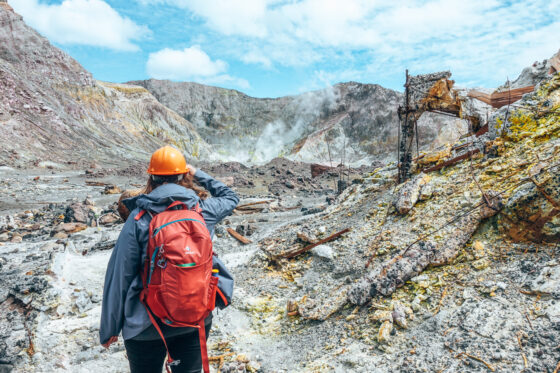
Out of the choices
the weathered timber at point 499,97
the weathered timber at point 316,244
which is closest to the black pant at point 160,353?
the weathered timber at point 316,244

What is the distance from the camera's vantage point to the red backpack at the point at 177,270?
65.8 inches

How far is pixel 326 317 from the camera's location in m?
3.42

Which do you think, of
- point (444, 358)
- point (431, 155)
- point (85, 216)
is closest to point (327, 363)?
point (444, 358)

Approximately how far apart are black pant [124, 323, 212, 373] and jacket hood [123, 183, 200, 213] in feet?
2.30

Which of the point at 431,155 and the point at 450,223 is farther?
the point at 431,155

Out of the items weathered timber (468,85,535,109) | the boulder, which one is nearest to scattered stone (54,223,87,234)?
the boulder

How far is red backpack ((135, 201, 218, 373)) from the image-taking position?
65.8 inches

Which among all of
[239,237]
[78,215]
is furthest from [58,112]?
[239,237]

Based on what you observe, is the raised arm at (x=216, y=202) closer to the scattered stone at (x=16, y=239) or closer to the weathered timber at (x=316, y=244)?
the weathered timber at (x=316, y=244)

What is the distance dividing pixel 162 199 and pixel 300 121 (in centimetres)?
5188

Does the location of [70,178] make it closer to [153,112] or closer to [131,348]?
[131,348]

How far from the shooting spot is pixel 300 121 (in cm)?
5259

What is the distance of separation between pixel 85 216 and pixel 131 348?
8.79 m

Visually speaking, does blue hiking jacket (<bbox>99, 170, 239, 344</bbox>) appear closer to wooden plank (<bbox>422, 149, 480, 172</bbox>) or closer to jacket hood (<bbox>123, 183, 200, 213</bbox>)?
jacket hood (<bbox>123, 183, 200, 213</bbox>)
